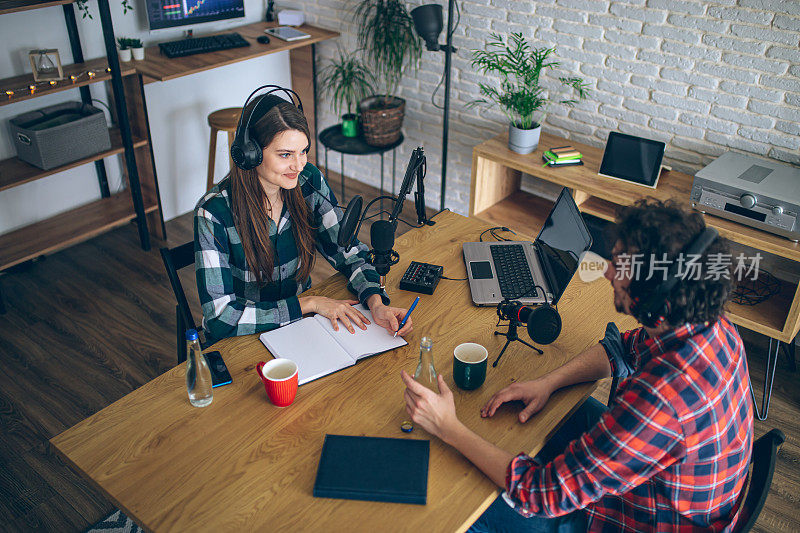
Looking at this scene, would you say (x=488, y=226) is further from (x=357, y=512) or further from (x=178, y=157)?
(x=178, y=157)

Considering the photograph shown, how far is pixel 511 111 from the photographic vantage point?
3.25m

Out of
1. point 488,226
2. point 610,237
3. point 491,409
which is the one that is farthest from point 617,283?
point 488,226

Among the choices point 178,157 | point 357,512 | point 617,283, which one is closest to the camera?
point 357,512

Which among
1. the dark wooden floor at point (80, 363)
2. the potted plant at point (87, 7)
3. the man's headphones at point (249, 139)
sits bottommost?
the dark wooden floor at point (80, 363)

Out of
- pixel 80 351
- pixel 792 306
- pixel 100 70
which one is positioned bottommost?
pixel 80 351

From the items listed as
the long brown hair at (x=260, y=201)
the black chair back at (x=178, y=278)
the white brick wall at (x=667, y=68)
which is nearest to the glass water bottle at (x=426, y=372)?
the long brown hair at (x=260, y=201)

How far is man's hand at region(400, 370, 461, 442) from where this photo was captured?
1427 mm

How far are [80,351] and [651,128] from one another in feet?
9.39

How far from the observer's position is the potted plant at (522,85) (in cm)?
314

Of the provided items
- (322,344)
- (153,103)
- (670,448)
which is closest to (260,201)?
(322,344)

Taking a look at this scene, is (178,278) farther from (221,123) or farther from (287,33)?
(287,33)

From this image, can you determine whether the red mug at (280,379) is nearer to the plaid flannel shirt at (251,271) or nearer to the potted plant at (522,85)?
the plaid flannel shirt at (251,271)

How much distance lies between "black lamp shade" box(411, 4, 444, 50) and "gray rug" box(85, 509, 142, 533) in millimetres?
2459

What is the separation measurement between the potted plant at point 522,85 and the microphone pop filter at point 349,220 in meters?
1.69
